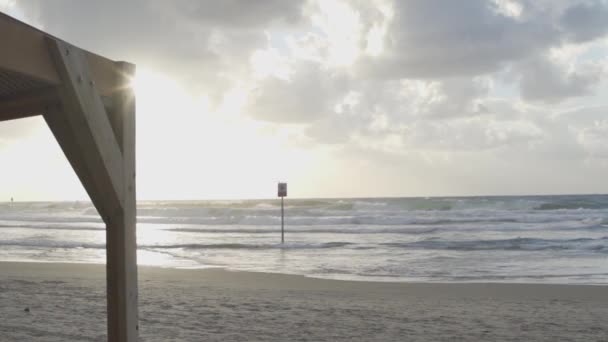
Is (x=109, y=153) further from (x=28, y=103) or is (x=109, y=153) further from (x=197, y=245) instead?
(x=197, y=245)

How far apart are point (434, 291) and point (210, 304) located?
3.29 metres

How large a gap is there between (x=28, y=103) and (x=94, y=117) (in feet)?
1.40

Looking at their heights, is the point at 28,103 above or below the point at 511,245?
above

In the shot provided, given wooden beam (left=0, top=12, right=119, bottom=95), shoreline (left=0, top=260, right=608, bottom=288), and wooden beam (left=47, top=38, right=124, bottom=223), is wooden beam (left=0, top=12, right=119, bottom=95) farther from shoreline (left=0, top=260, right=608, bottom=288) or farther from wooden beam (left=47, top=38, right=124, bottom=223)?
shoreline (left=0, top=260, right=608, bottom=288)

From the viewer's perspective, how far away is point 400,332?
543 centimetres

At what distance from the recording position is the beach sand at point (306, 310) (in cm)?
531

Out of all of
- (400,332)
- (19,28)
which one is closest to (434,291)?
(400,332)

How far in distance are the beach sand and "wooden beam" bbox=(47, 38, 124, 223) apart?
261 cm

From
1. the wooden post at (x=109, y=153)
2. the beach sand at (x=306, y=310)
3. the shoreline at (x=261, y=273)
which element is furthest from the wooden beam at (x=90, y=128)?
the shoreline at (x=261, y=273)

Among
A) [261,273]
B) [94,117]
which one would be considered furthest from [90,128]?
[261,273]

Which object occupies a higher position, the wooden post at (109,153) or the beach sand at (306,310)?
the wooden post at (109,153)

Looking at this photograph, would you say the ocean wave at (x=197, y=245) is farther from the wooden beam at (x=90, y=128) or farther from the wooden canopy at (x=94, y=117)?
the wooden beam at (x=90, y=128)

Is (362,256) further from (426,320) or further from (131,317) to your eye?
(131,317)

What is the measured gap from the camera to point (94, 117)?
8.74ft
